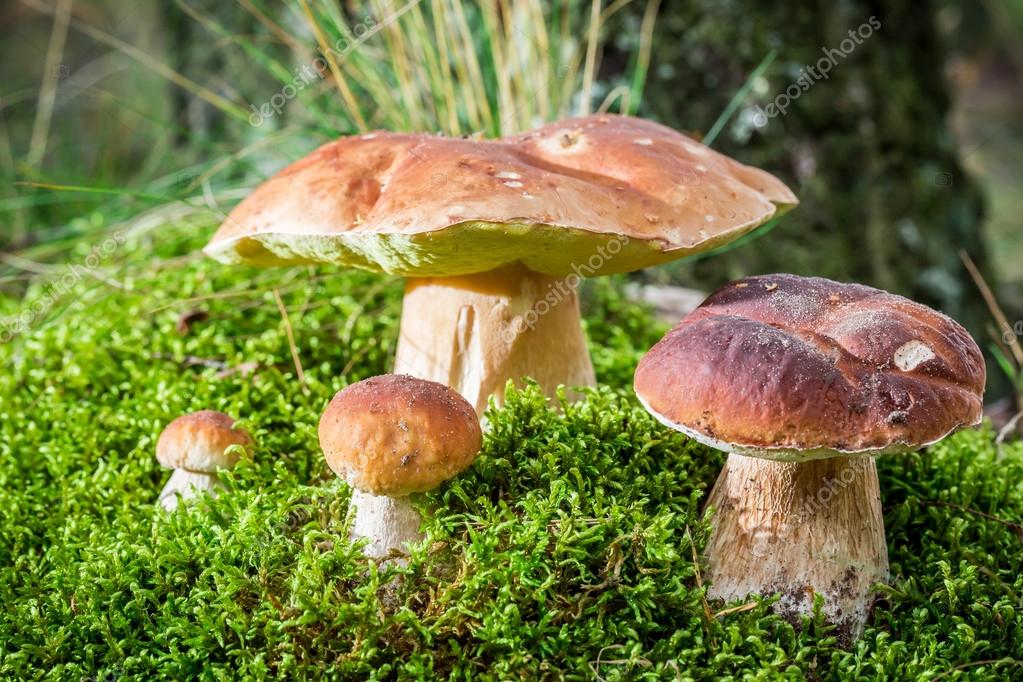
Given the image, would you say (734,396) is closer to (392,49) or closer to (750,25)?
(392,49)

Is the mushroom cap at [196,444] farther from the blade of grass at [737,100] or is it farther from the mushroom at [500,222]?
the blade of grass at [737,100]

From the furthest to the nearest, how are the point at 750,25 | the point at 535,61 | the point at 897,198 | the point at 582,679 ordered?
1. the point at 897,198
2. the point at 750,25
3. the point at 535,61
4. the point at 582,679

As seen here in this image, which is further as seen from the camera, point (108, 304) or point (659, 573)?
point (108, 304)

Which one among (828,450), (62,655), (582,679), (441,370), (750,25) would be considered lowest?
(62,655)

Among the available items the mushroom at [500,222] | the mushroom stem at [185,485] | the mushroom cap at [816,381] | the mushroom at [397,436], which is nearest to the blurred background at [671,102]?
the mushroom at [500,222]

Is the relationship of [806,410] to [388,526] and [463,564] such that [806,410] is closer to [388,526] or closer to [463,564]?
[463,564]

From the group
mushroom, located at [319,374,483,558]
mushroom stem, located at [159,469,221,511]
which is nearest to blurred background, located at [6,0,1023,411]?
mushroom stem, located at [159,469,221,511]

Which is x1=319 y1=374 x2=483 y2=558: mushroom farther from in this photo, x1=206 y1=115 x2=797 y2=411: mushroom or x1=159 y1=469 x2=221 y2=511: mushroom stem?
x1=159 y1=469 x2=221 y2=511: mushroom stem

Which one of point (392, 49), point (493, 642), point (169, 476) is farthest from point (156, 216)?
point (493, 642)
